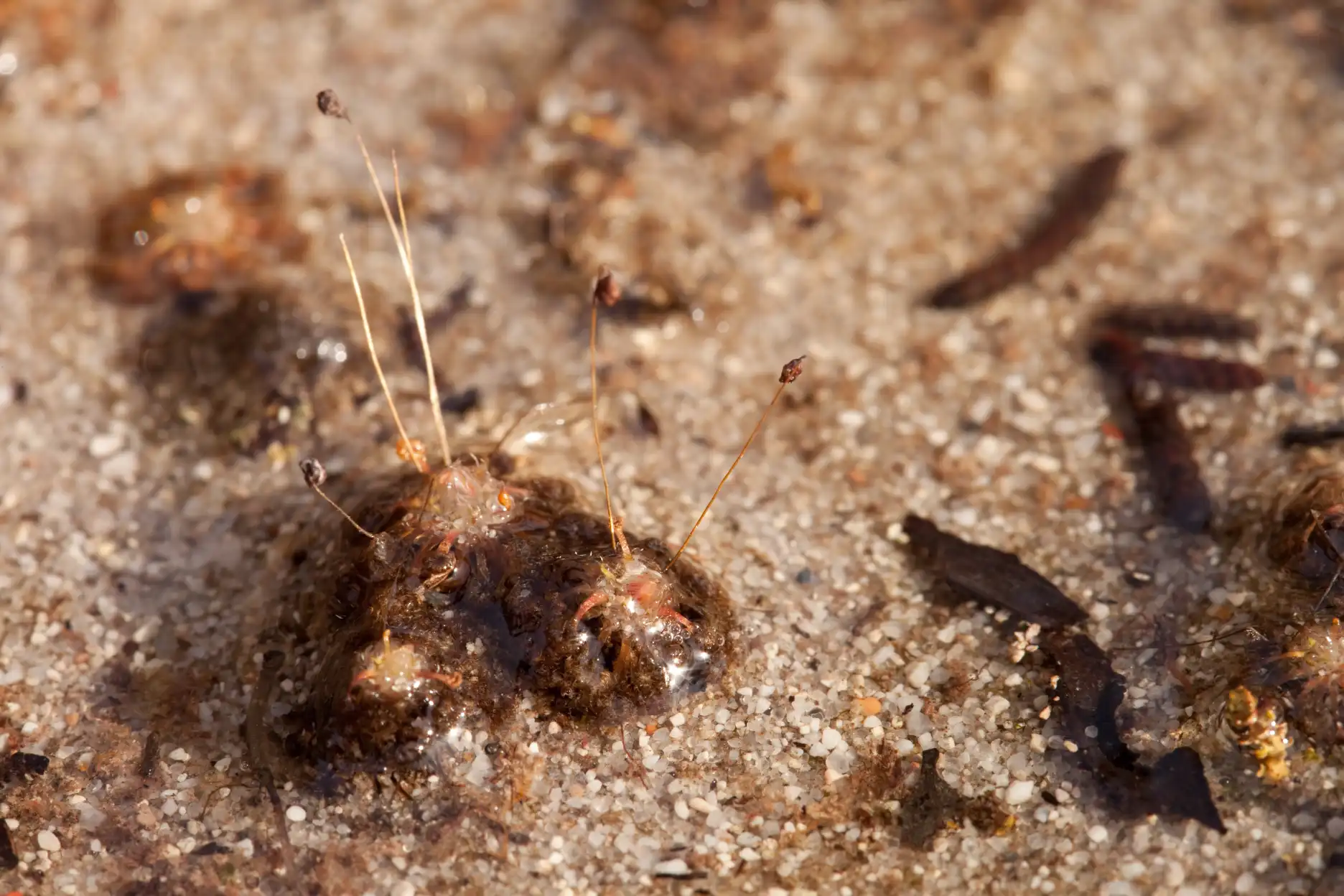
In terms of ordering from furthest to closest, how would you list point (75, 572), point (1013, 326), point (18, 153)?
point (18, 153) → point (1013, 326) → point (75, 572)

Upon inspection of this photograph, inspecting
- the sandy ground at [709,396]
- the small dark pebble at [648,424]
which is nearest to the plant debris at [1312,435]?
the sandy ground at [709,396]

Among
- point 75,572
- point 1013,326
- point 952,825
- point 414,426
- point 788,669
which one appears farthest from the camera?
point 1013,326

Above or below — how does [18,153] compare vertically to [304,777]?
above

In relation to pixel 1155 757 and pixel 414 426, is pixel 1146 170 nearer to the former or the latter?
pixel 1155 757

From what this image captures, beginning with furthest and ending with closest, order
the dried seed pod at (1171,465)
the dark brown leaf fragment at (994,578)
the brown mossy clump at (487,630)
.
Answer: the dried seed pod at (1171,465) < the dark brown leaf fragment at (994,578) < the brown mossy clump at (487,630)

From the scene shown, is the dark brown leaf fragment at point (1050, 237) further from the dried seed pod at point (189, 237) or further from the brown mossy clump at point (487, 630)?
the dried seed pod at point (189, 237)

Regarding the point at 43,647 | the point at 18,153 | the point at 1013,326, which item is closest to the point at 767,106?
the point at 1013,326

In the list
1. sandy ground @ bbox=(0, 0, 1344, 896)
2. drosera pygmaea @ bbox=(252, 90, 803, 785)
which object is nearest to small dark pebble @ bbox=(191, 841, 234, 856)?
sandy ground @ bbox=(0, 0, 1344, 896)

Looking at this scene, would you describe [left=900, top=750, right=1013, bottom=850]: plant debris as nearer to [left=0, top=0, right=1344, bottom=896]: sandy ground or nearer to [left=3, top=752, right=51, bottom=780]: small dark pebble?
[left=0, top=0, right=1344, bottom=896]: sandy ground
